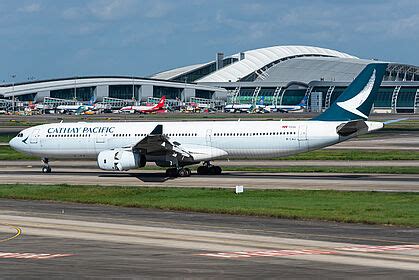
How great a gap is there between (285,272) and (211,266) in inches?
88.6

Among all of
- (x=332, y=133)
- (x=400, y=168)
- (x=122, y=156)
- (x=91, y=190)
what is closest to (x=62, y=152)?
(x=122, y=156)

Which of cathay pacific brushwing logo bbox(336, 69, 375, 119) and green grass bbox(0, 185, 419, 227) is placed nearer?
green grass bbox(0, 185, 419, 227)

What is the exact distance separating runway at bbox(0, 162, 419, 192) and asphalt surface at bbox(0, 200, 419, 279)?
1266 centimetres

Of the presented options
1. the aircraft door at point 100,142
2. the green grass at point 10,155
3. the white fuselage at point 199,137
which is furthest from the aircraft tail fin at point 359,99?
the green grass at point 10,155

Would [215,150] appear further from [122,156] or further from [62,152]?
[62,152]

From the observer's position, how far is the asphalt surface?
77.2 feet

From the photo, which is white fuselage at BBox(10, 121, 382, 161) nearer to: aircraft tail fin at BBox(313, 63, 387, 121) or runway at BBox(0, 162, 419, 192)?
aircraft tail fin at BBox(313, 63, 387, 121)

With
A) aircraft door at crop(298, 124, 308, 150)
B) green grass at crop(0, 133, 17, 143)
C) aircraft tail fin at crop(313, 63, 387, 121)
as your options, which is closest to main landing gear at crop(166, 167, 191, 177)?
aircraft door at crop(298, 124, 308, 150)

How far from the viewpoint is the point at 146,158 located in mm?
56844

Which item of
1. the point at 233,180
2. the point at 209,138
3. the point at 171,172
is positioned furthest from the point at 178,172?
the point at 233,180

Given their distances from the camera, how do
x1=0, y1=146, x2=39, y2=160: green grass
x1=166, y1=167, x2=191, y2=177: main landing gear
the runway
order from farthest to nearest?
x1=0, y1=146, x2=39, y2=160: green grass → x1=166, y1=167, x2=191, y2=177: main landing gear → the runway

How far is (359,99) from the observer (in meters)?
55.2

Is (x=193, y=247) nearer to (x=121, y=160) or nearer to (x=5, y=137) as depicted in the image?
(x=121, y=160)

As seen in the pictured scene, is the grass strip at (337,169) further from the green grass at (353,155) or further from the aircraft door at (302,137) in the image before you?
the green grass at (353,155)
